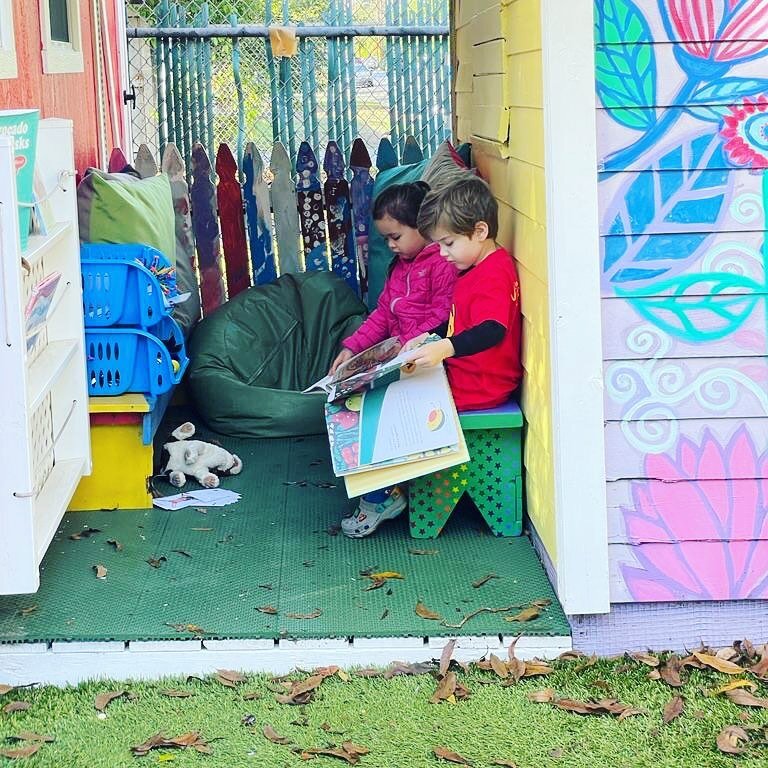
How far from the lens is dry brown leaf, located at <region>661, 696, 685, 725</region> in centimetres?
343

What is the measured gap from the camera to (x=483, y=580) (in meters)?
4.17

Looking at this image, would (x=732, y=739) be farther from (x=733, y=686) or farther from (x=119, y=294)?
(x=119, y=294)

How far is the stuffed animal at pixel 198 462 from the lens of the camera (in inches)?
210

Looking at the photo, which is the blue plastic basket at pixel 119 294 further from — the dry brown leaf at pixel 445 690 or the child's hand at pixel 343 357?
the dry brown leaf at pixel 445 690

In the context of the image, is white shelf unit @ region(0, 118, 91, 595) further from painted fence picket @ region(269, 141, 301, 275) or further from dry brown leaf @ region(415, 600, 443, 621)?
painted fence picket @ region(269, 141, 301, 275)

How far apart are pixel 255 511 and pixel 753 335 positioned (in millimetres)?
2166

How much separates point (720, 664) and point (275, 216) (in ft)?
15.7

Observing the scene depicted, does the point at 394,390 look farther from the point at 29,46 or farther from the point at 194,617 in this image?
the point at 29,46

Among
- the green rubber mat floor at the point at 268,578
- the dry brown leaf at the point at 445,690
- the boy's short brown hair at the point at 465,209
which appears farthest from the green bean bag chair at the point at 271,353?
Answer: the dry brown leaf at the point at 445,690

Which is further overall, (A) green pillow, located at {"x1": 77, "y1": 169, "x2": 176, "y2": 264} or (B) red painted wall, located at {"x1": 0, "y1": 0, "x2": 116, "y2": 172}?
(A) green pillow, located at {"x1": 77, "y1": 169, "x2": 176, "y2": 264}

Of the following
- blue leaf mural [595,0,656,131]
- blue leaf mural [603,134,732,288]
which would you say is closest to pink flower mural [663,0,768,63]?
blue leaf mural [595,0,656,131]

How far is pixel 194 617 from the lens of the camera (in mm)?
3902

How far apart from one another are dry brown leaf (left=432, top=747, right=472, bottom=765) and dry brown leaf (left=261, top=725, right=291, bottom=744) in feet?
1.34

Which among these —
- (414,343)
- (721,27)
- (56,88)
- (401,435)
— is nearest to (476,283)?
(414,343)
